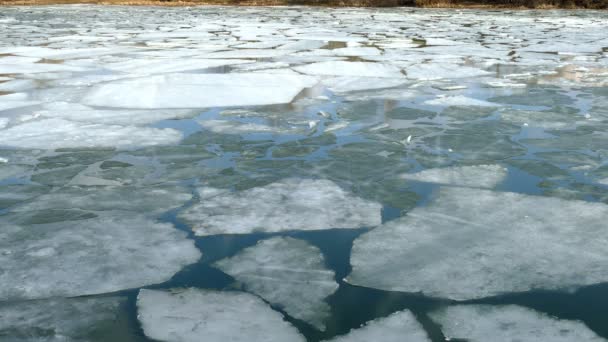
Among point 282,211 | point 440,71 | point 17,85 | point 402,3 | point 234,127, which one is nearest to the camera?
point 282,211

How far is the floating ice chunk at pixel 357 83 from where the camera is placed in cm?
406

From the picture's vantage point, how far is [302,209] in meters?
1.95

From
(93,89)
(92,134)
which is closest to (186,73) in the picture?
(93,89)

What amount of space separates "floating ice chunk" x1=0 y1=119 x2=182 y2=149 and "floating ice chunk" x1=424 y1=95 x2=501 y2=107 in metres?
1.52

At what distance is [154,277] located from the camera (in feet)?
4.94

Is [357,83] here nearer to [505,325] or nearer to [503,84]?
[503,84]

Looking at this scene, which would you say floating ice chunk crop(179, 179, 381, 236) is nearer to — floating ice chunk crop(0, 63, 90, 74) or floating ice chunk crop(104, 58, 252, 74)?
floating ice chunk crop(104, 58, 252, 74)

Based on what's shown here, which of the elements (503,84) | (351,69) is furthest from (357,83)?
(503,84)

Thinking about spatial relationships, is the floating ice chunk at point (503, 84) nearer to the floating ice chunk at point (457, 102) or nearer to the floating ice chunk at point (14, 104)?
the floating ice chunk at point (457, 102)

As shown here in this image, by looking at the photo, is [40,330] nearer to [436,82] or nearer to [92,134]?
[92,134]

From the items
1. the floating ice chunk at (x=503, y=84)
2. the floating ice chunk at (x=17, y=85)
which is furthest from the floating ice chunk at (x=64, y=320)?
the floating ice chunk at (x=503, y=84)

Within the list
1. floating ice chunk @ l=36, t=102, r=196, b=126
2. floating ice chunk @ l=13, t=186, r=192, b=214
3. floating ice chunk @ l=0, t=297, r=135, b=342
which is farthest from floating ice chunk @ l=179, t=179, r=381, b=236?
floating ice chunk @ l=36, t=102, r=196, b=126

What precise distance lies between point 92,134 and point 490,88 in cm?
259

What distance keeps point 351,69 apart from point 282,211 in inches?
123
